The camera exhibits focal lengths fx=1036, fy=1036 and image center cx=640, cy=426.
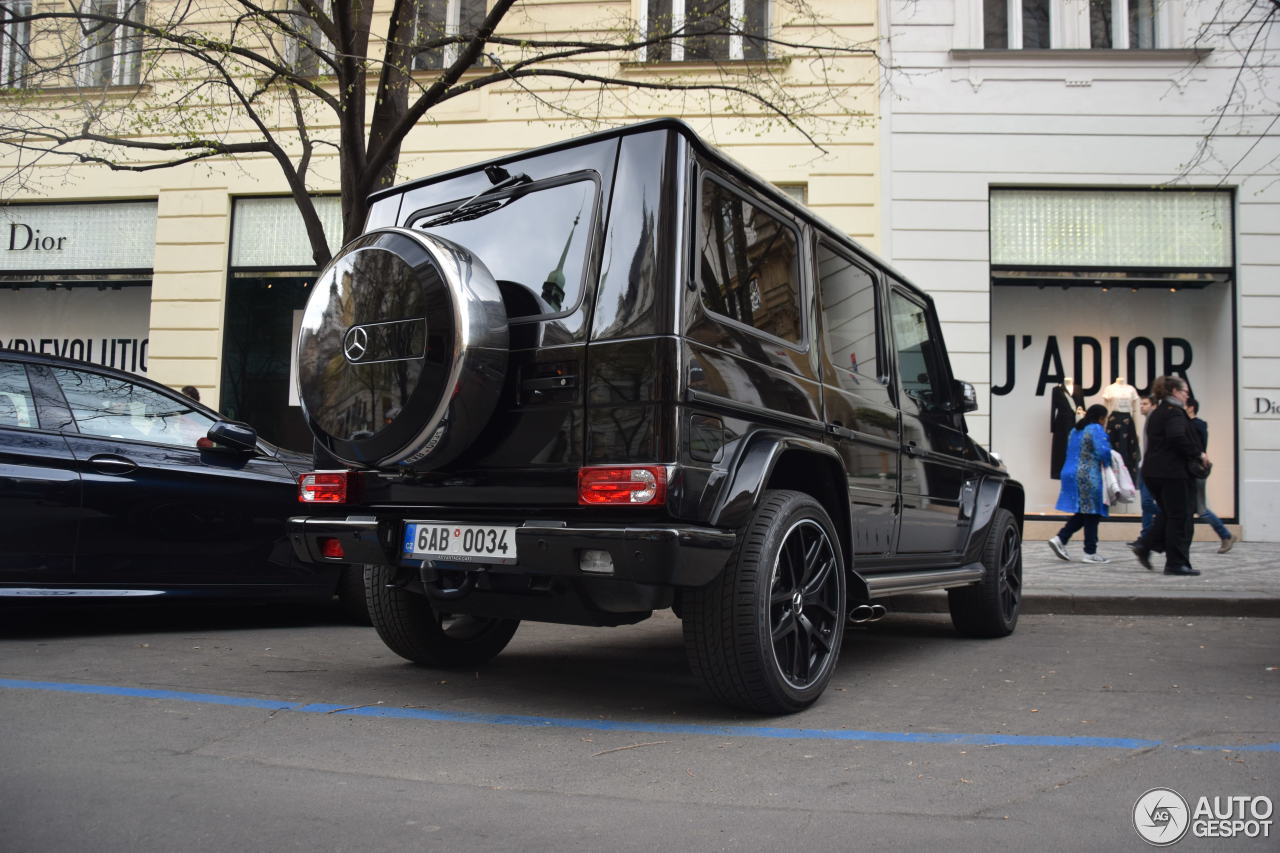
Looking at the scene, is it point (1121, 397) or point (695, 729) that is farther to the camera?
point (1121, 397)

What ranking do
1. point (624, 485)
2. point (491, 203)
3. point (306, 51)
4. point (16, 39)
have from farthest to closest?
point (16, 39) < point (306, 51) < point (491, 203) < point (624, 485)

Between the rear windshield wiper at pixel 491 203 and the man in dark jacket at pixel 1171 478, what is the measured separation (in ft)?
22.4

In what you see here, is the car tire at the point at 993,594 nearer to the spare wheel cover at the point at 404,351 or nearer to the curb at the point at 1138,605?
the curb at the point at 1138,605

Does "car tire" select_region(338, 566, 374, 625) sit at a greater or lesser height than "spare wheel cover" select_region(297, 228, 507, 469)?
lesser

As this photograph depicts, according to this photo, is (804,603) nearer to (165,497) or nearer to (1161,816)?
(1161,816)

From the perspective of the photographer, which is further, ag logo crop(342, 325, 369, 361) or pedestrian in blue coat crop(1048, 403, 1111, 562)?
pedestrian in blue coat crop(1048, 403, 1111, 562)

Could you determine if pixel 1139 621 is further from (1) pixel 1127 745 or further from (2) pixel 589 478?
(2) pixel 589 478

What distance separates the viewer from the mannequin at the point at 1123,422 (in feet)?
38.2

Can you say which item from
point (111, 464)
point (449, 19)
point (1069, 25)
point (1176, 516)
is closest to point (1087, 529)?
point (1176, 516)

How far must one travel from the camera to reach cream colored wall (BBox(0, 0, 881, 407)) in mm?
11742

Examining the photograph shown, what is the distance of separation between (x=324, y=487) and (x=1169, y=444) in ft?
24.0

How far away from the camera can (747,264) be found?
3904 millimetres

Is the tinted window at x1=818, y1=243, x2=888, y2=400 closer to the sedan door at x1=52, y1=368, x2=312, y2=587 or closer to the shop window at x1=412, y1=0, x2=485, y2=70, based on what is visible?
the sedan door at x1=52, y1=368, x2=312, y2=587

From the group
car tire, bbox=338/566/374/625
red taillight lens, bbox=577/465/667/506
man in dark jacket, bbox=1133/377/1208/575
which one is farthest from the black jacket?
red taillight lens, bbox=577/465/667/506
